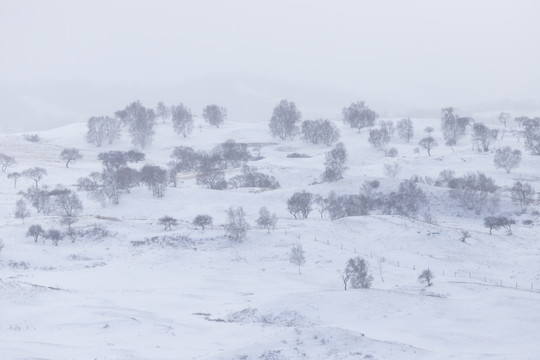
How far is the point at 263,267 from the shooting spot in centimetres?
6175

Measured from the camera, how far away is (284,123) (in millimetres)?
171250

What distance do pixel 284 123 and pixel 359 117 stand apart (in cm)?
2041

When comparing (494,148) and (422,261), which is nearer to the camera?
(422,261)

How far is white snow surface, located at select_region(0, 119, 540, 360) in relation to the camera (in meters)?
32.7

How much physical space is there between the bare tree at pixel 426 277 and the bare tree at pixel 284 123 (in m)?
119

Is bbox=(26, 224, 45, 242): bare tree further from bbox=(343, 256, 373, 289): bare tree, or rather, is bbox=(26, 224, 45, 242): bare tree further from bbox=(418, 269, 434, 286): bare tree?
bbox=(418, 269, 434, 286): bare tree

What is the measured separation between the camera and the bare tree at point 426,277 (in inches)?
2028

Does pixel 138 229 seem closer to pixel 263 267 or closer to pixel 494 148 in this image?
pixel 263 267

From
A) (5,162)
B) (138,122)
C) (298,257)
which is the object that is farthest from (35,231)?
(138,122)

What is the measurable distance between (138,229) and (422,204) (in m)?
43.2

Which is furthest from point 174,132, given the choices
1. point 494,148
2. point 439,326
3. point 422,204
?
point 439,326

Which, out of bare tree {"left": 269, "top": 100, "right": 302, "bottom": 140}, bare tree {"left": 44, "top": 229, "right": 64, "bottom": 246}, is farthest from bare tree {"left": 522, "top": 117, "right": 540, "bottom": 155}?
bare tree {"left": 44, "top": 229, "right": 64, "bottom": 246}

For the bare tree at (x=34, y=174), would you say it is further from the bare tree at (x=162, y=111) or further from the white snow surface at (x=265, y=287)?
the bare tree at (x=162, y=111)

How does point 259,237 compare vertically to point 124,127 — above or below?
below
